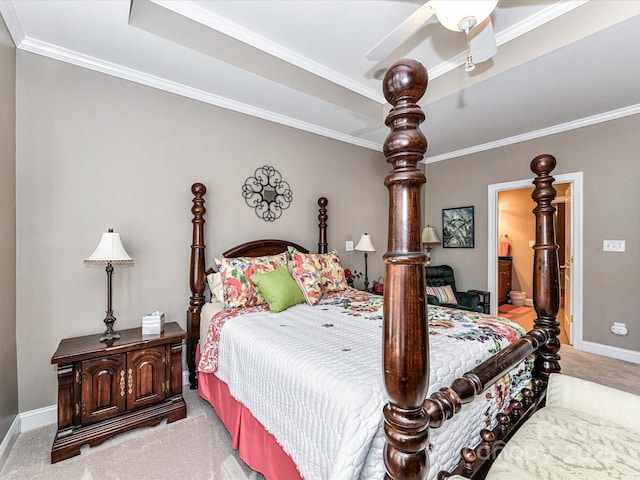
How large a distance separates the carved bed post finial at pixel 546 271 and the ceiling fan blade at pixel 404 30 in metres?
0.97

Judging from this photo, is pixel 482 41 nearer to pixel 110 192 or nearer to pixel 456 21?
pixel 456 21

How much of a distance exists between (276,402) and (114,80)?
107 inches

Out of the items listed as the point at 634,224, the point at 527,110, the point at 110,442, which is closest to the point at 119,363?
the point at 110,442

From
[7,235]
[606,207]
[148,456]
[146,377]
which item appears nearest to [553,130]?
[606,207]

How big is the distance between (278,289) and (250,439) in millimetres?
1005

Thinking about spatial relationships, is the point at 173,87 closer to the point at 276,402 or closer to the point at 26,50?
the point at 26,50

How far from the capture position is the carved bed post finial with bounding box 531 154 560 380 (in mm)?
1619

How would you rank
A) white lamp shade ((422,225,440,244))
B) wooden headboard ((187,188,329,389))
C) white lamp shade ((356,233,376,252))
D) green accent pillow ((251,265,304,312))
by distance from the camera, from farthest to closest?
white lamp shade ((422,225,440,244)), white lamp shade ((356,233,376,252)), wooden headboard ((187,188,329,389)), green accent pillow ((251,265,304,312))

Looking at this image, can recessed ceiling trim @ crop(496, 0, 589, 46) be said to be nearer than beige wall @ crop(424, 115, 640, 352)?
Yes

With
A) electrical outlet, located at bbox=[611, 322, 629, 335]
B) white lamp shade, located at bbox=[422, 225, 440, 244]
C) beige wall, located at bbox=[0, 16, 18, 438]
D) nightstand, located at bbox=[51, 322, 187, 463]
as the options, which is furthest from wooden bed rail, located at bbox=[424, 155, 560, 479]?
white lamp shade, located at bbox=[422, 225, 440, 244]

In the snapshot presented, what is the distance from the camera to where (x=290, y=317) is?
215 cm

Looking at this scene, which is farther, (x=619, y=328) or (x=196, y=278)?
(x=619, y=328)

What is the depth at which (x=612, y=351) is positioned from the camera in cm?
333

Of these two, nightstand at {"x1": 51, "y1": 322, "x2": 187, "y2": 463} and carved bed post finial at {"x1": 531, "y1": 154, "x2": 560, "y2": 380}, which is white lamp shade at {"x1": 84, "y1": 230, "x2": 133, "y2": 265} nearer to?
nightstand at {"x1": 51, "y1": 322, "x2": 187, "y2": 463}
